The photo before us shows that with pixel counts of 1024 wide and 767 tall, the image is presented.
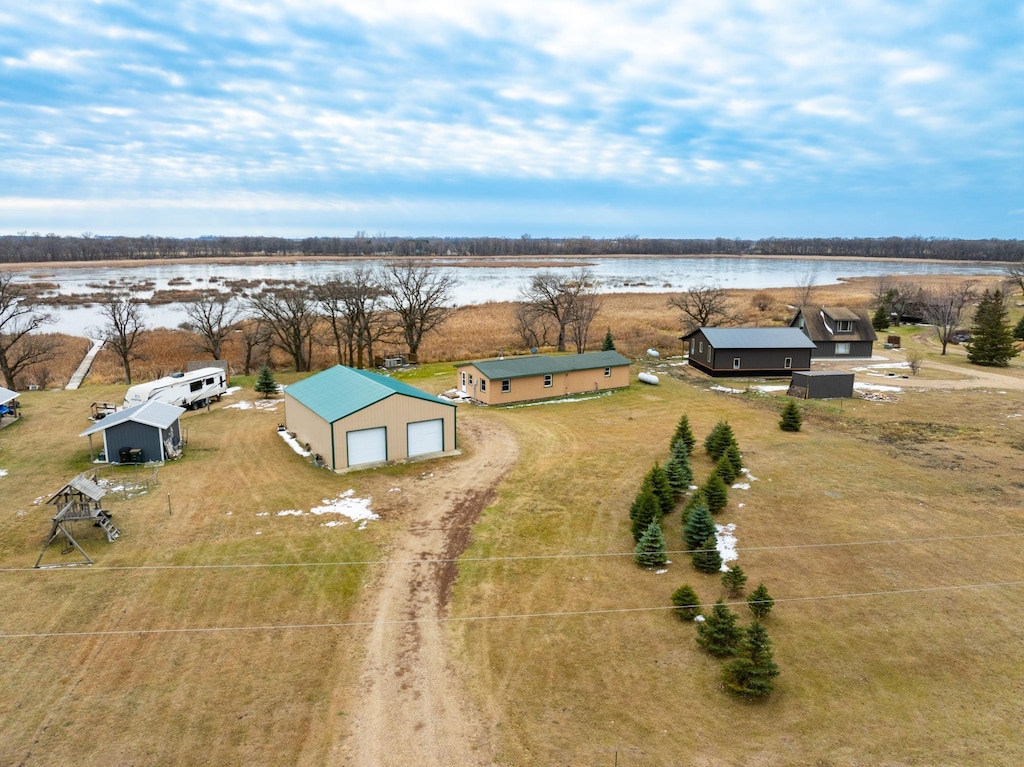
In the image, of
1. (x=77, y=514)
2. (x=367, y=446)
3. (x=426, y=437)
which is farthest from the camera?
(x=426, y=437)

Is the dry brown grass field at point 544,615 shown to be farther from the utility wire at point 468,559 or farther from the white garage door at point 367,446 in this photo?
the white garage door at point 367,446

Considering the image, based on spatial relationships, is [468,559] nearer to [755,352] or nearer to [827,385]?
[827,385]

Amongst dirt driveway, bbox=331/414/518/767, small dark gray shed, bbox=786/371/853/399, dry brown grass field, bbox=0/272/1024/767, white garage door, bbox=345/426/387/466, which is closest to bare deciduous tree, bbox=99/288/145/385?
dry brown grass field, bbox=0/272/1024/767

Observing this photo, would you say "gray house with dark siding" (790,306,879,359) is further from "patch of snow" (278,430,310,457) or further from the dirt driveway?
"patch of snow" (278,430,310,457)

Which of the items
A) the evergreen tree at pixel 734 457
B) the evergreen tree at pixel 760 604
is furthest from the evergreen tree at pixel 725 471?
the evergreen tree at pixel 760 604

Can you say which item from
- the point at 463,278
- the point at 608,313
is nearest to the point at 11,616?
the point at 608,313

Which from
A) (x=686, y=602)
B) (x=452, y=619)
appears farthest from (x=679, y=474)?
(x=452, y=619)

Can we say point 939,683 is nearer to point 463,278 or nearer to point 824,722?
point 824,722
